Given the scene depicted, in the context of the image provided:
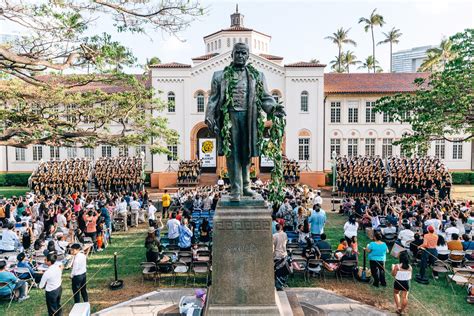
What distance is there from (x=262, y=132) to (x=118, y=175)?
2396cm

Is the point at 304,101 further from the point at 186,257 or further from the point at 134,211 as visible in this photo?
the point at 186,257

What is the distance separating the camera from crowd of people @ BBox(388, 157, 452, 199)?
26031mm

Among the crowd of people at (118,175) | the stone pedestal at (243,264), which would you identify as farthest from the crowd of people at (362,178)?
the stone pedestal at (243,264)

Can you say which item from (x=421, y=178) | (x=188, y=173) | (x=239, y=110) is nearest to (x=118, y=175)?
(x=188, y=173)

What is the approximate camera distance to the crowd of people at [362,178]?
2636cm

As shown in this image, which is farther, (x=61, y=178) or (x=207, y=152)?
(x=207, y=152)

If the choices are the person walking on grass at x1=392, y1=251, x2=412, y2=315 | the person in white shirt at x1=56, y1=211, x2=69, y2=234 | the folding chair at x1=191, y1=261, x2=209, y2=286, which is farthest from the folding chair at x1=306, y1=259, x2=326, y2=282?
the person in white shirt at x1=56, y1=211, x2=69, y2=234

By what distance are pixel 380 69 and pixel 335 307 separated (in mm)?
61503

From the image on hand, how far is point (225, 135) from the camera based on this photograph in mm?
5906

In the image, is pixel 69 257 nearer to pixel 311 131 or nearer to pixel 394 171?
pixel 394 171

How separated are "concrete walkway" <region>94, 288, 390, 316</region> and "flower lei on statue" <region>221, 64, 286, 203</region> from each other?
3.34 meters

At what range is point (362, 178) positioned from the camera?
26328mm

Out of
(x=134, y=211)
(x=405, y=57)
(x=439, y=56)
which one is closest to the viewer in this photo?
(x=134, y=211)

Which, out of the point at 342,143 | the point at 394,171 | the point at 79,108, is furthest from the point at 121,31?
the point at 342,143
